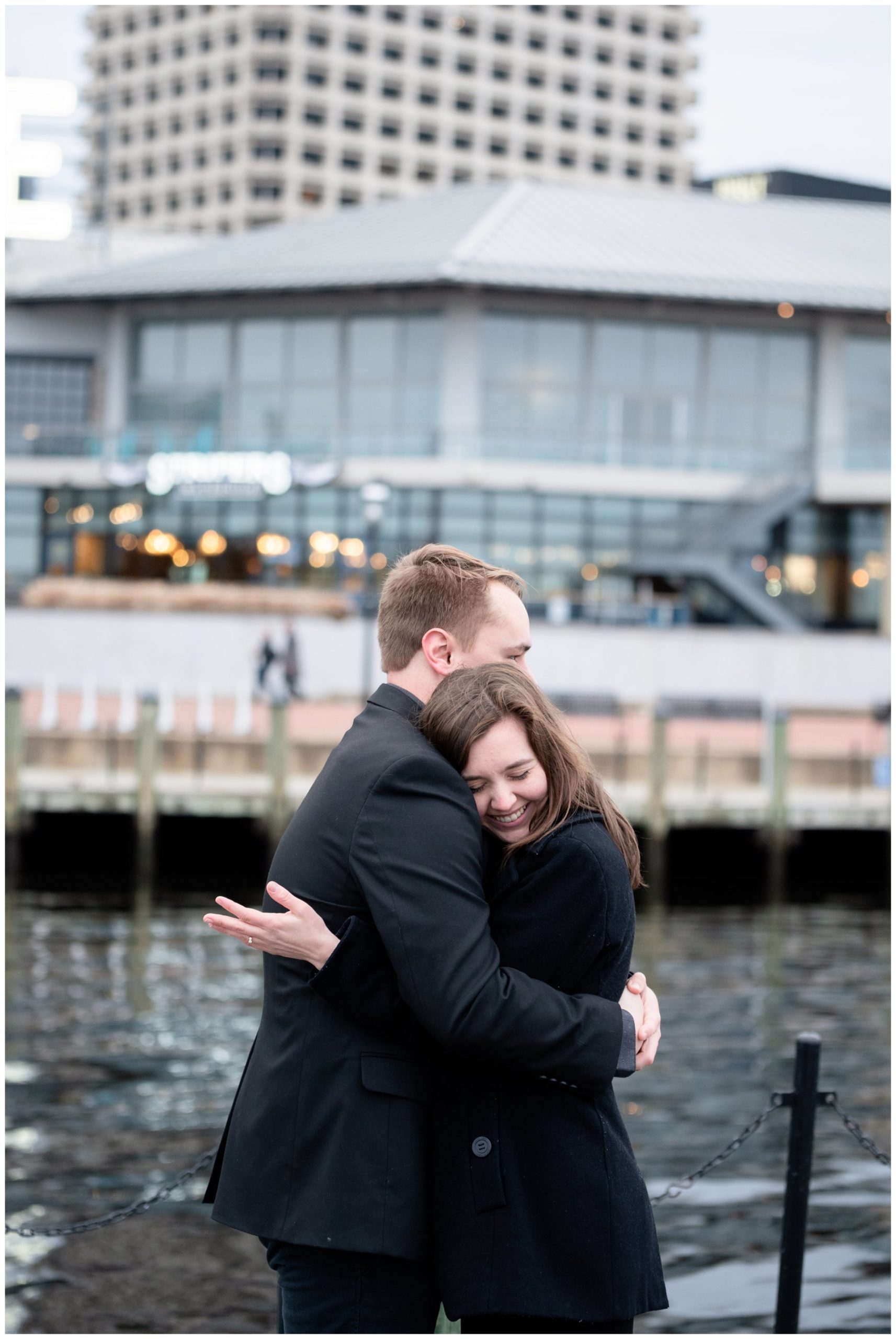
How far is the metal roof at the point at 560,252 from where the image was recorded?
154 feet

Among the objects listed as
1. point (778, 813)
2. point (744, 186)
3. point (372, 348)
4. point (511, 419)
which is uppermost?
point (744, 186)

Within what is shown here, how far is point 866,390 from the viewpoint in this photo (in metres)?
49.9

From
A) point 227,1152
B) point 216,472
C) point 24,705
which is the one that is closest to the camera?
point 227,1152

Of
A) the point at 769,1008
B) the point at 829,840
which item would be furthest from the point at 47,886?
the point at 829,840

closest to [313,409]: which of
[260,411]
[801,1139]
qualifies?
[260,411]

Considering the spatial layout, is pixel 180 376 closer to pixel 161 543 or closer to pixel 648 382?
pixel 161 543

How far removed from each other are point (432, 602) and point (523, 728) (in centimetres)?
35

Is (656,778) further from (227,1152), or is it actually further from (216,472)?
(216,472)

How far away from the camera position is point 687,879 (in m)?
21.2

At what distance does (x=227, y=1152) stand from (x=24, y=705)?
23760 mm

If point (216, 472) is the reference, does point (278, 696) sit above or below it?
below

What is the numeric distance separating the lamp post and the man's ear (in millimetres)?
9647

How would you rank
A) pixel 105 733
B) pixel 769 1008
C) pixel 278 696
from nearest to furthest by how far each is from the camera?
1. pixel 769 1008
2. pixel 105 733
3. pixel 278 696

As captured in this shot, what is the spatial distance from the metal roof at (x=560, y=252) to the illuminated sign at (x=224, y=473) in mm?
5561
